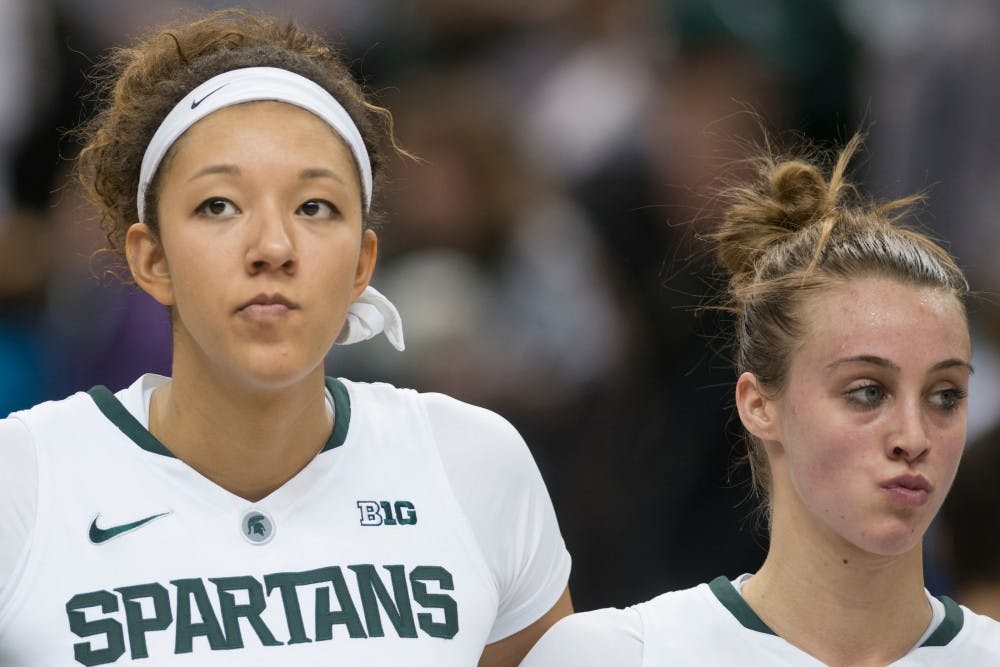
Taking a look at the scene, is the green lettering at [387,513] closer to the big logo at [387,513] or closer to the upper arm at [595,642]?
the big logo at [387,513]

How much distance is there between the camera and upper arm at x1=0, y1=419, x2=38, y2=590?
3162 mm

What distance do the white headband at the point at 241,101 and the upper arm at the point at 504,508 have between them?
56cm

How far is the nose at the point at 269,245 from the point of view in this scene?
3215 millimetres

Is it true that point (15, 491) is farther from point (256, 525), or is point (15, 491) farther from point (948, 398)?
point (948, 398)

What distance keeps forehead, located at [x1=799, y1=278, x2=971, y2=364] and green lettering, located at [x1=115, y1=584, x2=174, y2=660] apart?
1330mm

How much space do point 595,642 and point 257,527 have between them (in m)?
0.71

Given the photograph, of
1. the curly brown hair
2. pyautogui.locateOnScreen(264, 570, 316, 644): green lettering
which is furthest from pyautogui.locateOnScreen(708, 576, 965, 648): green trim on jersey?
the curly brown hair

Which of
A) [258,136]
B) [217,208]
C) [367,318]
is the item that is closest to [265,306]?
[217,208]

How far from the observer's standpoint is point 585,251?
5883 millimetres

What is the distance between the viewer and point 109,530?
3.25 m

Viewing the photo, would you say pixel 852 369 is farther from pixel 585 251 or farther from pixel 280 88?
pixel 585 251

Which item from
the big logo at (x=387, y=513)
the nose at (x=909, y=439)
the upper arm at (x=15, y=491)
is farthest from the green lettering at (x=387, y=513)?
the nose at (x=909, y=439)

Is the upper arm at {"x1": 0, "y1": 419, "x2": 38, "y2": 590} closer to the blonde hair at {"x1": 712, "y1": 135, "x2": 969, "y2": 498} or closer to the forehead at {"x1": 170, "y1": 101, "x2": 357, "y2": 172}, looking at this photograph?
the forehead at {"x1": 170, "y1": 101, "x2": 357, "y2": 172}

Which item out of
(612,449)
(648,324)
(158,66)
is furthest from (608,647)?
(648,324)
